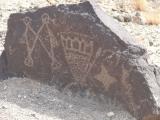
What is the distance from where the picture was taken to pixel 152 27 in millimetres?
6660

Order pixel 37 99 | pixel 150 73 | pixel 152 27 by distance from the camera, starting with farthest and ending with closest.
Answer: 1. pixel 152 27
2. pixel 37 99
3. pixel 150 73

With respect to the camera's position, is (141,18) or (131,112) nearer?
(131,112)

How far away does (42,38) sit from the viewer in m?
4.31

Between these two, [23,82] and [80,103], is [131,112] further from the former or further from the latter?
[23,82]

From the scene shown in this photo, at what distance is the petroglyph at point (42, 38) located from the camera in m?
4.26

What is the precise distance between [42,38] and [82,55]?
37 centimetres

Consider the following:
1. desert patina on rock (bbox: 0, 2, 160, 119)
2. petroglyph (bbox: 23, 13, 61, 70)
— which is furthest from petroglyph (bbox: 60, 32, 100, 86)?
petroglyph (bbox: 23, 13, 61, 70)

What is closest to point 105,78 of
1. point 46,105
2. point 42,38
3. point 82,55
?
point 82,55

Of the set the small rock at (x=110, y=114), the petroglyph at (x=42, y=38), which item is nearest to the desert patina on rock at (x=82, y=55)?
the petroglyph at (x=42, y=38)

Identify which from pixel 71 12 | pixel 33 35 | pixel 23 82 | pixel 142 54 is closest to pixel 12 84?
pixel 23 82

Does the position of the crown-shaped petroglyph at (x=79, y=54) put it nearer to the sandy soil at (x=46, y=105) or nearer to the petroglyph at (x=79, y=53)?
the petroglyph at (x=79, y=53)

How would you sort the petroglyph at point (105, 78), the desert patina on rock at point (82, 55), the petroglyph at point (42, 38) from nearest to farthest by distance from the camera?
the desert patina on rock at point (82, 55)
the petroglyph at point (105, 78)
the petroglyph at point (42, 38)

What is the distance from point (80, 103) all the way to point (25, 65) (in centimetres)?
60

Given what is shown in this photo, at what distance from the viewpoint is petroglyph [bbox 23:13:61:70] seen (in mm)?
4262
